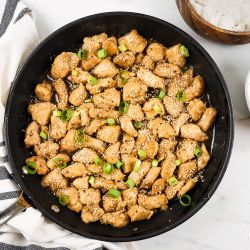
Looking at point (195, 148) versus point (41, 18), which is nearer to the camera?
point (195, 148)

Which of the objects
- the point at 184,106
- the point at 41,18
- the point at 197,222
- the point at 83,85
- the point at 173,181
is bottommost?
the point at 197,222

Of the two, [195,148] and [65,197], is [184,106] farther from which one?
[65,197]

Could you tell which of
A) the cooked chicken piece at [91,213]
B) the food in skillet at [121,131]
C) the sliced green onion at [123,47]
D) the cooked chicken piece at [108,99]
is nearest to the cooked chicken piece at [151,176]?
the food in skillet at [121,131]

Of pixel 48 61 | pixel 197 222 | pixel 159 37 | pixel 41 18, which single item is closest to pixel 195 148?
pixel 197 222

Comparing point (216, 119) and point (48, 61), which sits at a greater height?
point (48, 61)

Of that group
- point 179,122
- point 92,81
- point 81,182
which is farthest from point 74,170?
point 179,122
